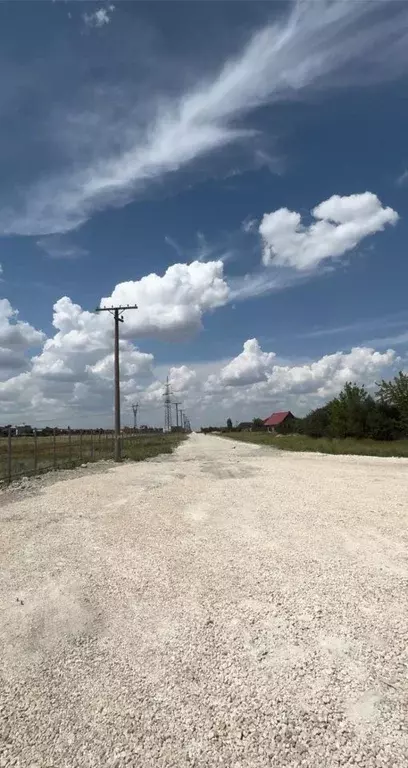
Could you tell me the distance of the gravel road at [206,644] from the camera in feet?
10.9

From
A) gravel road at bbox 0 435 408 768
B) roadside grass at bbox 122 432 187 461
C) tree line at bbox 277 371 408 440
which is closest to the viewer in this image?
gravel road at bbox 0 435 408 768

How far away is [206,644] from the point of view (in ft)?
15.3

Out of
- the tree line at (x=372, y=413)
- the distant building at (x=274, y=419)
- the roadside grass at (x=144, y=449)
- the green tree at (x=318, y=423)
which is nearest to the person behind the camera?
the roadside grass at (x=144, y=449)

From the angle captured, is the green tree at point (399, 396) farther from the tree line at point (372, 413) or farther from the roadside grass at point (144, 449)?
the roadside grass at point (144, 449)

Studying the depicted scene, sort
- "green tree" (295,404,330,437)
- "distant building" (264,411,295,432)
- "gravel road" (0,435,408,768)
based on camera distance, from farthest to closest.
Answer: "distant building" (264,411,295,432) < "green tree" (295,404,330,437) < "gravel road" (0,435,408,768)

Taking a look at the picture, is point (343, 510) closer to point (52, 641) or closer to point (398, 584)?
point (398, 584)

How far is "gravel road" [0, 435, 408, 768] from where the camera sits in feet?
10.9

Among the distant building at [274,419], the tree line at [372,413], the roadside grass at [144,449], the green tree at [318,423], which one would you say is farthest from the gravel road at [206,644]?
the distant building at [274,419]

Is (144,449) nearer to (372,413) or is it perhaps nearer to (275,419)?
(372,413)

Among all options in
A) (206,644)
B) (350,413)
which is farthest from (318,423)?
(206,644)

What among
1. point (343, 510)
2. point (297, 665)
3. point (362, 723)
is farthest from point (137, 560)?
point (343, 510)

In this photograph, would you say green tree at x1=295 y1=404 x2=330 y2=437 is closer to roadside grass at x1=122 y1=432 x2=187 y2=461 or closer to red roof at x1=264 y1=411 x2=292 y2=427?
roadside grass at x1=122 y1=432 x2=187 y2=461

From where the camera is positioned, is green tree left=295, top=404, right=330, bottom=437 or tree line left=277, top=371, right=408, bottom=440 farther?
green tree left=295, top=404, right=330, bottom=437

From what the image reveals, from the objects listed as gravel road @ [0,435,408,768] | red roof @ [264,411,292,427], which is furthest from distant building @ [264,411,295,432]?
gravel road @ [0,435,408,768]
